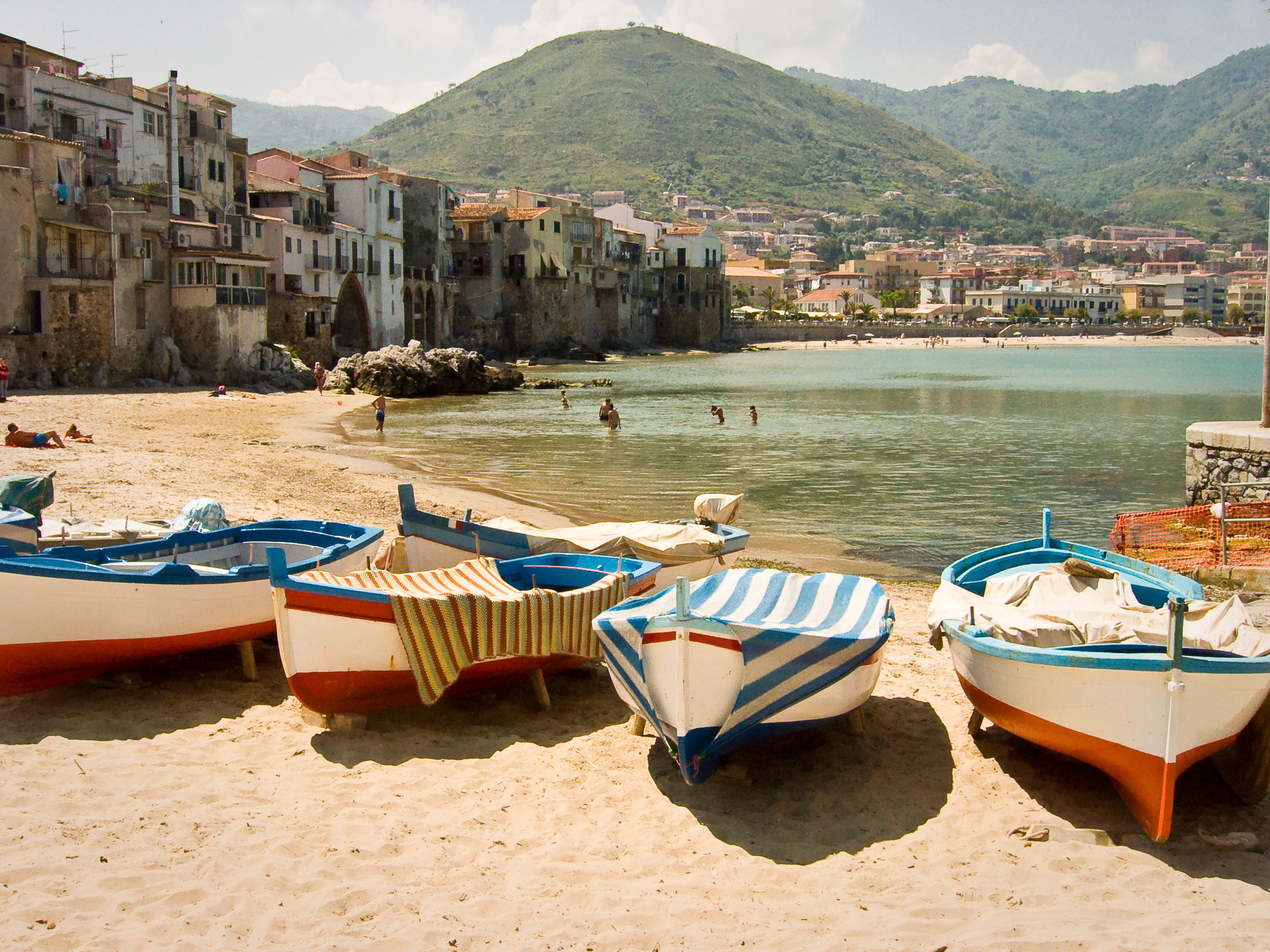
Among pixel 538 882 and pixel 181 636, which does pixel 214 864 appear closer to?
pixel 538 882

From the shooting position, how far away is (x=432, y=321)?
233 feet

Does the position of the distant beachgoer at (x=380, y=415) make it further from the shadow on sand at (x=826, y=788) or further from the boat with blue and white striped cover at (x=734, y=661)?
the shadow on sand at (x=826, y=788)

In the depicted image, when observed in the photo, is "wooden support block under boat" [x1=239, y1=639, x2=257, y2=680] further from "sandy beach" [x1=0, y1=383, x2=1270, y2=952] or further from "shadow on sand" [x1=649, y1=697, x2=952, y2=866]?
"shadow on sand" [x1=649, y1=697, x2=952, y2=866]

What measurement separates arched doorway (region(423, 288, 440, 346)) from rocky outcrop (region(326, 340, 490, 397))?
57.1 ft

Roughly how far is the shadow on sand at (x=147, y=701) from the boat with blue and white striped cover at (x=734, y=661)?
328 centimetres

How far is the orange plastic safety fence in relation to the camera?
13305mm

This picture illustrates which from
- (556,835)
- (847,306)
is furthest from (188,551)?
(847,306)

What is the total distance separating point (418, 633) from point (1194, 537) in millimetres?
11102

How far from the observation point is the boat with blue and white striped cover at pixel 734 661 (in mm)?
6762

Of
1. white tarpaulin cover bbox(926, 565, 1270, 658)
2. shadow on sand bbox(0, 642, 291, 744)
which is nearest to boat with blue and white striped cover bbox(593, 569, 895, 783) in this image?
white tarpaulin cover bbox(926, 565, 1270, 658)

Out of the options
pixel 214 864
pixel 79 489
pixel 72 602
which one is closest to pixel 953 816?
pixel 214 864

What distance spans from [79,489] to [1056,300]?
174895mm

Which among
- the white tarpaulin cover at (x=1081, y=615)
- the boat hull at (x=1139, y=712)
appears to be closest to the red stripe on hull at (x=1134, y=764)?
the boat hull at (x=1139, y=712)

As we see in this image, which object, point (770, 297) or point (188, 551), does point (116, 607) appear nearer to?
point (188, 551)
